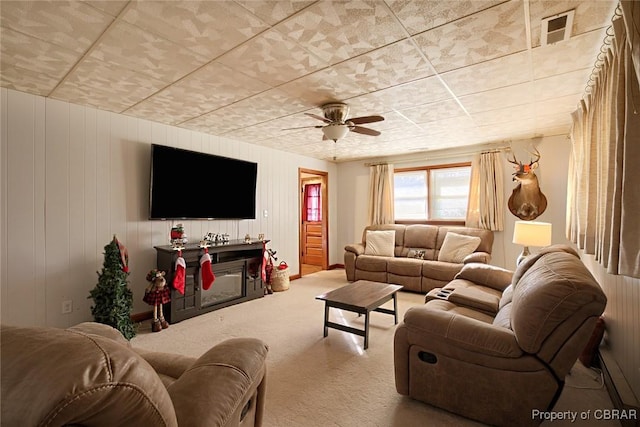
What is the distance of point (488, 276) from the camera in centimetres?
314

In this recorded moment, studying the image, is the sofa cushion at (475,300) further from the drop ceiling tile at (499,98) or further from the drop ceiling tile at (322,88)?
the drop ceiling tile at (322,88)

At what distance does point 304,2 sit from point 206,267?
3037mm

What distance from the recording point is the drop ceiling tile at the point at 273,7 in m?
1.58

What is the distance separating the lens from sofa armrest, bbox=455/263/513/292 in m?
3.04

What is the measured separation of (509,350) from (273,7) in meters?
2.31

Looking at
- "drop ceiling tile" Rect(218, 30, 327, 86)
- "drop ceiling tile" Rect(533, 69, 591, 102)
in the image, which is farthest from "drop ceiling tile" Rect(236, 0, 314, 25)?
"drop ceiling tile" Rect(533, 69, 591, 102)

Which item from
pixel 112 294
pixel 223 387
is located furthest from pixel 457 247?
pixel 112 294

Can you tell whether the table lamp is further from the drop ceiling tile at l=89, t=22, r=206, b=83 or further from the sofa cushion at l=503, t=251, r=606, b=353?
the drop ceiling tile at l=89, t=22, r=206, b=83

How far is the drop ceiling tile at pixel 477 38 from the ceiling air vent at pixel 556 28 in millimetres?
107

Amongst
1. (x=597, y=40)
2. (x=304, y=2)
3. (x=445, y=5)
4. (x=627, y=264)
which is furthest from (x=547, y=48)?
(x=304, y=2)

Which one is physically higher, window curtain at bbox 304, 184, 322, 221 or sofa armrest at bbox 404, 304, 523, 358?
window curtain at bbox 304, 184, 322, 221

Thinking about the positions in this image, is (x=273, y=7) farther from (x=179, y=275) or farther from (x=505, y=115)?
(x=505, y=115)

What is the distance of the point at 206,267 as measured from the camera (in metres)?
3.65

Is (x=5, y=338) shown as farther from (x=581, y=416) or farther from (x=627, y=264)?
(x=581, y=416)
